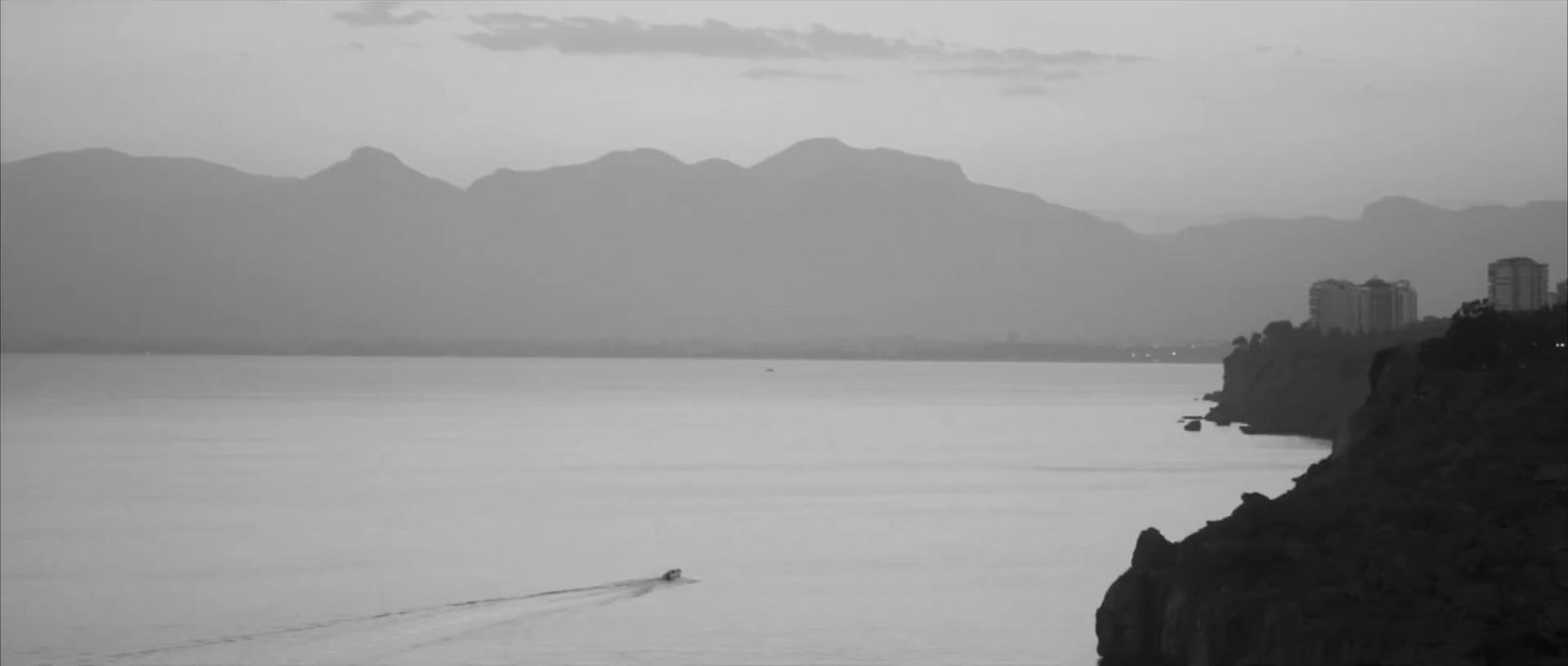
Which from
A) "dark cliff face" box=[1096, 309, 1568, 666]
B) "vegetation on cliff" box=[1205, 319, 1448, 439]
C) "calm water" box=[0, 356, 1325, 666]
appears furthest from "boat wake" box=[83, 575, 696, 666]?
"vegetation on cliff" box=[1205, 319, 1448, 439]

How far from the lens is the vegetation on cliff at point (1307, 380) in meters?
99.2

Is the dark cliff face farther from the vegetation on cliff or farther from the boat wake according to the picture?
the vegetation on cliff

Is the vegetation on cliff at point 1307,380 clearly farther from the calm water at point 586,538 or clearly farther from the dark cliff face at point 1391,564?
the dark cliff face at point 1391,564

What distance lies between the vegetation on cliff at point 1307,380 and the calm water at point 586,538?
486 cm

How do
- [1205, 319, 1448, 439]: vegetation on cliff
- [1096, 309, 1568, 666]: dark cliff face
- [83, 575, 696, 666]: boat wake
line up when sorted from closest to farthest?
[1096, 309, 1568, 666]: dark cliff face, [83, 575, 696, 666]: boat wake, [1205, 319, 1448, 439]: vegetation on cliff

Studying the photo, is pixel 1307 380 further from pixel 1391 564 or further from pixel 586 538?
pixel 1391 564

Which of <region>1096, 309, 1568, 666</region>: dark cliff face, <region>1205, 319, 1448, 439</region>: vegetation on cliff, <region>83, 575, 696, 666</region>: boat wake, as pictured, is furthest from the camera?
<region>1205, 319, 1448, 439</region>: vegetation on cliff

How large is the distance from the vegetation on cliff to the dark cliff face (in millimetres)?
60666

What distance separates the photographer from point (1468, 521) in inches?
1070

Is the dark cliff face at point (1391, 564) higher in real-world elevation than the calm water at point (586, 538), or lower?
higher

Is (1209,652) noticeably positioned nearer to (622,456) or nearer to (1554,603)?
(1554,603)

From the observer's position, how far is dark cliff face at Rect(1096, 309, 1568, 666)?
22.2 m

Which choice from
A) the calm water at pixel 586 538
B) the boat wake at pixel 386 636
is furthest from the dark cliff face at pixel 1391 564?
the boat wake at pixel 386 636

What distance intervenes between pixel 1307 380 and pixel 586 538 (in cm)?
7109
